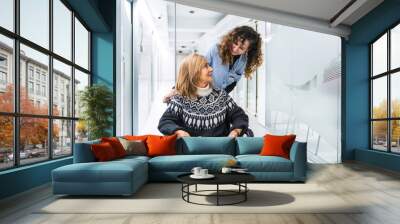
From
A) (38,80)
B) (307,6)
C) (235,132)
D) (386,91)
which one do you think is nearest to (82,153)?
(38,80)

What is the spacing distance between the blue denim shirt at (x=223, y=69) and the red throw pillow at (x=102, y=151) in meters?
3.36

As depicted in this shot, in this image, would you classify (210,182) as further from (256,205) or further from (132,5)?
(132,5)

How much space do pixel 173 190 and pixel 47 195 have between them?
162 centimetres

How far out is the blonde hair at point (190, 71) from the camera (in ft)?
26.9

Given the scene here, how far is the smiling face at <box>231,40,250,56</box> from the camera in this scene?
8430 mm

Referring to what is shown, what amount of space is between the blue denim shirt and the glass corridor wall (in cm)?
18

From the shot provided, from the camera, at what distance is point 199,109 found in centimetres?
798

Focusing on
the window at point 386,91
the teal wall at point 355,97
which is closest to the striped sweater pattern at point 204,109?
the teal wall at point 355,97

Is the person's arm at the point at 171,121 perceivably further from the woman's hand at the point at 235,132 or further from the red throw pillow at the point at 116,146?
the red throw pillow at the point at 116,146

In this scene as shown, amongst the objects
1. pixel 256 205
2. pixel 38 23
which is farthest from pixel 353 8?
pixel 38 23

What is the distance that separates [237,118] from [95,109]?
2.99 meters

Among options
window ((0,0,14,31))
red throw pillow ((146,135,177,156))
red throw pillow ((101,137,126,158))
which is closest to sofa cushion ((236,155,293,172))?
red throw pillow ((146,135,177,156))

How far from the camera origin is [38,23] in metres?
5.55

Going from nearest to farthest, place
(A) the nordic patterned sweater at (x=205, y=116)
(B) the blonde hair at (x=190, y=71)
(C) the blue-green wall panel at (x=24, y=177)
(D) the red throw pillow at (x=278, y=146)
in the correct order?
(C) the blue-green wall panel at (x=24, y=177) < (D) the red throw pillow at (x=278, y=146) < (A) the nordic patterned sweater at (x=205, y=116) < (B) the blonde hair at (x=190, y=71)
